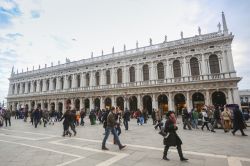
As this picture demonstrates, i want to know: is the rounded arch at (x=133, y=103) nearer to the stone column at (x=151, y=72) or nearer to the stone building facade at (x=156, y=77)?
the stone building facade at (x=156, y=77)

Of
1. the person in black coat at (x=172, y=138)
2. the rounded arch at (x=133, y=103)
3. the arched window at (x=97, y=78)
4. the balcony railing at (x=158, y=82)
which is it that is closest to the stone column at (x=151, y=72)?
the balcony railing at (x=158, y=82)

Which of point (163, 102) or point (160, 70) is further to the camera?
point (160, 70)

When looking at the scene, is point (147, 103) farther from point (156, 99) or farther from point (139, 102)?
point (156, 99)

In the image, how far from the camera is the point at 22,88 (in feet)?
156

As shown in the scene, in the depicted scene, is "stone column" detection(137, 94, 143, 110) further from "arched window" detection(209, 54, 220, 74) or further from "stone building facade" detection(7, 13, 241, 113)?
"arched window" detection(209, 54, 220, 74)

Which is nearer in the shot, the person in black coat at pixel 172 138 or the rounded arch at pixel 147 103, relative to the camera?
the person in black coat at pixel 172 138

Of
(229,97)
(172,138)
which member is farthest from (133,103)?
(172,138)

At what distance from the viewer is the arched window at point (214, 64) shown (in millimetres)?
24587

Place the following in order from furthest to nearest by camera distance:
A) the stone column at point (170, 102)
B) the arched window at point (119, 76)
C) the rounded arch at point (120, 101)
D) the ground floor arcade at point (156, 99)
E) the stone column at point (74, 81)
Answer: the stone column at point (74, 81) < the arched window at point (119, 76) < the rounded arch at point (120, 101) < the stone column at point (170, 102) < the ground floor arcade at point (156, 99)

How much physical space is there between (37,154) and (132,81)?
82.3 ft

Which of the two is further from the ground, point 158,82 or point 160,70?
point 160,70

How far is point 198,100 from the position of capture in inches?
992

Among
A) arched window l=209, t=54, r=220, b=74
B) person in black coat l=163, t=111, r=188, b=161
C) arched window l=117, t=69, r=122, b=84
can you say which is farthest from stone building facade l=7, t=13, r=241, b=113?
person in black coat l=163, t=111, r=188, b=161

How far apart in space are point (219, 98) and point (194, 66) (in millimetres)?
5717
